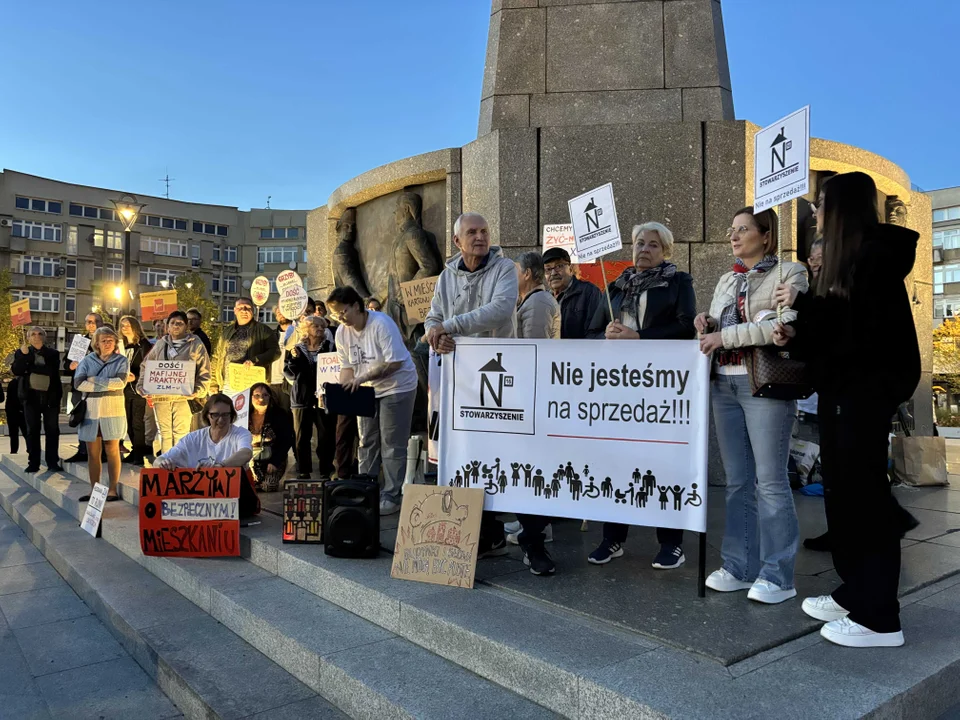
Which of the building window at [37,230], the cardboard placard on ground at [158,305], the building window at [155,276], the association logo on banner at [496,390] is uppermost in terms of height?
the building window at [37,230]

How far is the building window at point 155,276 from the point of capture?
6412 centimetres

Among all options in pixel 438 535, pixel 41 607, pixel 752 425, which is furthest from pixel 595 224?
pixel 41 607

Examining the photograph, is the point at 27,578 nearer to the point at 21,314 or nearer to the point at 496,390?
the point at 496,390

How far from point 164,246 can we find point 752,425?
69522 mm

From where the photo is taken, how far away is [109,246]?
61.2 metres

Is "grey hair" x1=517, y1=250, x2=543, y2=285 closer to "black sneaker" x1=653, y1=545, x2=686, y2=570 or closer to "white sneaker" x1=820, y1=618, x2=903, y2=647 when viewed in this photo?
"black sneaker" x1=653, y1=545, x2=686, y2=570

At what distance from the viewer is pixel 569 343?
3727mm

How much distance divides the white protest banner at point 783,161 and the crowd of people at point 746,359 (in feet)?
0.42

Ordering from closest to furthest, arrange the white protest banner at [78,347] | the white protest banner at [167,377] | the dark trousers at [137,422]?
1. the white protest banner at [167,377]
2. the dark trousers at [137,422]
3. the white protest banner at [78,347]

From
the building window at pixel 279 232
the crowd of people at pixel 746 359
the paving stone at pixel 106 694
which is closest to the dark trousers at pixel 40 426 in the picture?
the crowd of people at pixel 746 359

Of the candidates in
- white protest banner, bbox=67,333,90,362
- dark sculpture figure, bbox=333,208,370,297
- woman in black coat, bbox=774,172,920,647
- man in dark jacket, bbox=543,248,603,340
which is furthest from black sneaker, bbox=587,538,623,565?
white protest banner, bbox=67,333,90,362

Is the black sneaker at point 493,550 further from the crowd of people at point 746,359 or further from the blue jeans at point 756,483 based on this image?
the blue jeans at point 756,483

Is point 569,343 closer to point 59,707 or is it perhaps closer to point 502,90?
point 59,707

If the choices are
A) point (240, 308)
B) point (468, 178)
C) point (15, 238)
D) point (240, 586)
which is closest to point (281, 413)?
point (240, 308)
